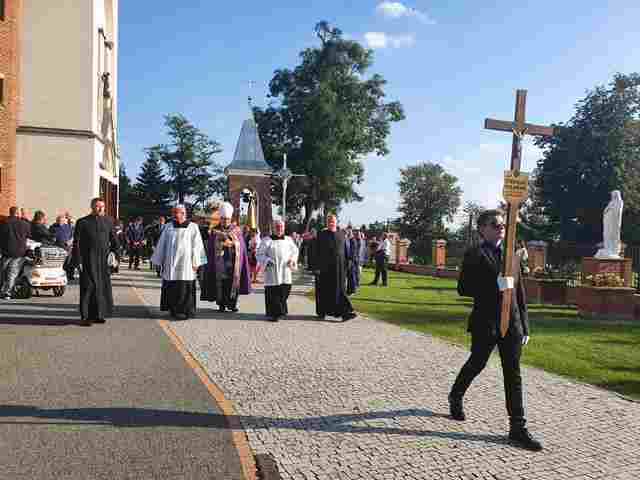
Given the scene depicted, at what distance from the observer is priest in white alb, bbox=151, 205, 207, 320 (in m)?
10.9

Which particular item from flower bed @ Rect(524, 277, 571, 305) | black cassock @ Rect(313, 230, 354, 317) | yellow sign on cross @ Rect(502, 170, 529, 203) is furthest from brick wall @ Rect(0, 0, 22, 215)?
yellow sign on cross @ Rect(502, 170, 529, 203)

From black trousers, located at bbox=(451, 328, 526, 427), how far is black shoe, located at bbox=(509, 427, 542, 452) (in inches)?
1.9

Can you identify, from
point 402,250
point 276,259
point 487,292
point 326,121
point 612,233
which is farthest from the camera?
point 326,121

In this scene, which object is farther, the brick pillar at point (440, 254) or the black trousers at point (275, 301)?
the brick pillar at point (440, 254)

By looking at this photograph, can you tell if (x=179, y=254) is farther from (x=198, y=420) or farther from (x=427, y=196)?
(x=427, y=196)

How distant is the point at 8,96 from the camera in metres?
21.7

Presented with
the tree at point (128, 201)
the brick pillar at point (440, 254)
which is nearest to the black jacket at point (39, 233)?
the brick pillar at point (440, 254)

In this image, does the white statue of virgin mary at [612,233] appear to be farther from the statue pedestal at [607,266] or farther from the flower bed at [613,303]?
the flower bed at [613,303]

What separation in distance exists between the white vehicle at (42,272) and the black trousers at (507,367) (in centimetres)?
1069

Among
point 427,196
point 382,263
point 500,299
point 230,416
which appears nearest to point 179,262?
point 230,416

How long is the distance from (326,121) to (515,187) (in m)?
42.7

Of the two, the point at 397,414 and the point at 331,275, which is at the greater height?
the point at 331,275

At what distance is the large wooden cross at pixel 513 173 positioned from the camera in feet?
16.0

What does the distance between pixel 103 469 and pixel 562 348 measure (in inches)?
296
